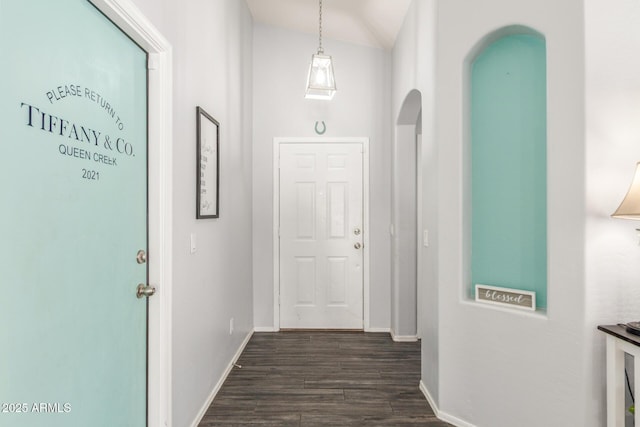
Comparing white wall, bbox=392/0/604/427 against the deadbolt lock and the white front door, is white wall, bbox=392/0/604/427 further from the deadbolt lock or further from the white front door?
the deadbolt lock

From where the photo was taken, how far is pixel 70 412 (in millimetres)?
1209

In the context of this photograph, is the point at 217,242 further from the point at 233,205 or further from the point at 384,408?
the point at 384,408

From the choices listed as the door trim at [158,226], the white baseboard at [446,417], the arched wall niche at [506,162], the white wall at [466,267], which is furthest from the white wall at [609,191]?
the door trim at [158,226]

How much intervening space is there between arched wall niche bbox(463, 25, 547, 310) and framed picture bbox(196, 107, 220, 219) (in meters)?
1.57

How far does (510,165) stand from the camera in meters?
2.11

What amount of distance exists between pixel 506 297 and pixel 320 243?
7.22 feet

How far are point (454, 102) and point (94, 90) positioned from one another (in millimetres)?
1874

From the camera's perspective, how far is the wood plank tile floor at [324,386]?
2.32m

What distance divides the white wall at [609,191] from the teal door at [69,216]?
1.96 m

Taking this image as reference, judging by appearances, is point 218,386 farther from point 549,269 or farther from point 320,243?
point 549,269

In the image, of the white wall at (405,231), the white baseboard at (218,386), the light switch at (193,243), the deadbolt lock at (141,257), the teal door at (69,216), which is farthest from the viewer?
the white wall at (405,231)

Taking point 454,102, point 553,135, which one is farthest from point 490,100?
point 553,135

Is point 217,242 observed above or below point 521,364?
above

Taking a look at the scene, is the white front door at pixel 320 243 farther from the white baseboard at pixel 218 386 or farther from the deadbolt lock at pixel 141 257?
the deadbolt lock at pixel 141 257
